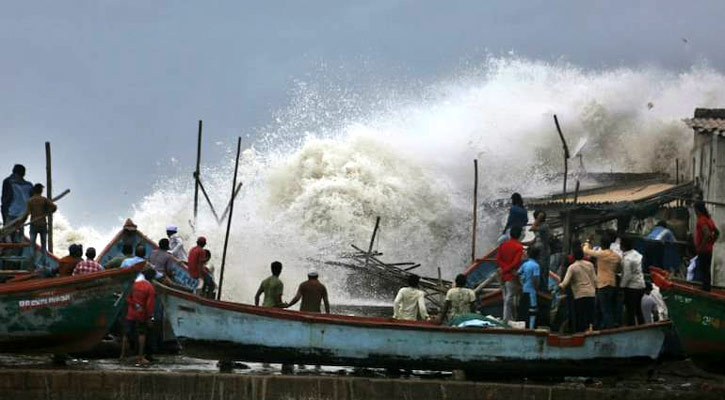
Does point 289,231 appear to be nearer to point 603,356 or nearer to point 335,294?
point 335,294

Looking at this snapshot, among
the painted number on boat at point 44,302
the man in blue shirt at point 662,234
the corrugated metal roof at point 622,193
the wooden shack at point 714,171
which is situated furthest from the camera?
the corrugated metal roof at point 622,193

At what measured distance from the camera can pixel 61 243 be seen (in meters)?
42.9

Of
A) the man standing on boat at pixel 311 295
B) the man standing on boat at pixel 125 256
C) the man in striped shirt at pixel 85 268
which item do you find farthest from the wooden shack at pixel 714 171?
the man in striped shirt at pixel 85 268

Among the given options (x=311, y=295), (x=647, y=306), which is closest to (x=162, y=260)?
(x=311, y=295)

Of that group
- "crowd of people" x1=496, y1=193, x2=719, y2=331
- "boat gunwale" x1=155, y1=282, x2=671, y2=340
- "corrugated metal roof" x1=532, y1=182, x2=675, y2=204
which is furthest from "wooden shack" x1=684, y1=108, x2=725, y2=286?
"boat gunwale" x1=155, y1=282, x2=671, y2=340

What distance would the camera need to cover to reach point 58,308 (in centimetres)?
1511

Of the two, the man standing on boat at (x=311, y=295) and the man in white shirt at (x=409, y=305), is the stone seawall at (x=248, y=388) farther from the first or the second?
the man standing on boat at (x=311, y=295)

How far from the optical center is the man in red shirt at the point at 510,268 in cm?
1565

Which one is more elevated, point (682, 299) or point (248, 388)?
point (682, 299)

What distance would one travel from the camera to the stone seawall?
13500 mm

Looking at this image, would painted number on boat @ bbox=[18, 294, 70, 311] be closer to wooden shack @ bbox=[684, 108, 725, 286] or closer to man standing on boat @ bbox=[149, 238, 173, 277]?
man standing on boat @ bbox=[149, 238, 173, 277]

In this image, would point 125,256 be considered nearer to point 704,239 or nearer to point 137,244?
point 137,244

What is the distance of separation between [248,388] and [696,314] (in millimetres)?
5106

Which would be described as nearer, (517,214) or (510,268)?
(510,268)
